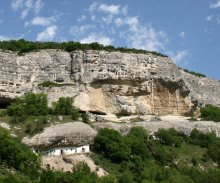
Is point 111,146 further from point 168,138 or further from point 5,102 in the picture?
point 5,102

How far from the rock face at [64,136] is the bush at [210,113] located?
71.7ft

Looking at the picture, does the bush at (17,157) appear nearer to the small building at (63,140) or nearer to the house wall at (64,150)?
the small building at (63,140)

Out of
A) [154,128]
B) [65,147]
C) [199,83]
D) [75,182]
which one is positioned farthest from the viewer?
[199,83]

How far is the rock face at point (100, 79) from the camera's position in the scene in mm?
61125

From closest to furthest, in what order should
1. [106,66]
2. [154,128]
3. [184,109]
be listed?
[154,128] → [106,66] → [184,109]

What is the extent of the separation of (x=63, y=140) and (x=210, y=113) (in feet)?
92.5

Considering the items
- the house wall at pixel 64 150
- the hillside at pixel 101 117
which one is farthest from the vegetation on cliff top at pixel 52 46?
the house wall at pixel 64 150

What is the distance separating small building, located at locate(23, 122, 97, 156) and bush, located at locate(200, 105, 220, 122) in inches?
865

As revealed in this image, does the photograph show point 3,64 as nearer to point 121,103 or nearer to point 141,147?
point 121,103

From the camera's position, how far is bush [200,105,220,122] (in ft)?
230

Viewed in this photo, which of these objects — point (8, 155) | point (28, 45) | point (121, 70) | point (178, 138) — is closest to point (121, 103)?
point (121, 70)

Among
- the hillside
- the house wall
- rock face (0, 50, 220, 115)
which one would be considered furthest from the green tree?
rock face (0, 50, 220, 115)

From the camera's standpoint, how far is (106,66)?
208 ft

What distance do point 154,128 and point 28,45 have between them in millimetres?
17511
